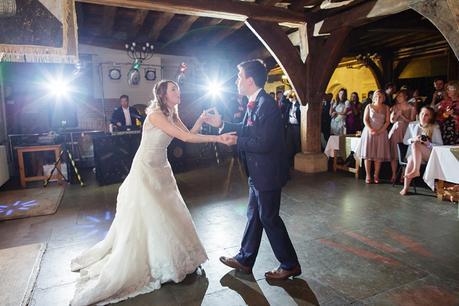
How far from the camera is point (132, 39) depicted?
28.4ft

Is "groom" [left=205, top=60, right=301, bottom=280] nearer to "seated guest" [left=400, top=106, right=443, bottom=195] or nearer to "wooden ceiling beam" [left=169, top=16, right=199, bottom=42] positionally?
"seated guest" [left=400, top=106, right=443, bottom=195]

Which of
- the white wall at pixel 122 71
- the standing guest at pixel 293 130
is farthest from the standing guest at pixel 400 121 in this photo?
the white wall at pixel 122 71

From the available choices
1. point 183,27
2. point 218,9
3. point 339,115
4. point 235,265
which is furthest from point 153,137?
point 339,115

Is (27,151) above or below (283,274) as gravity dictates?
above

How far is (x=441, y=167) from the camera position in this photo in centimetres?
447

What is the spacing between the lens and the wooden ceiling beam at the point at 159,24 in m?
6.52

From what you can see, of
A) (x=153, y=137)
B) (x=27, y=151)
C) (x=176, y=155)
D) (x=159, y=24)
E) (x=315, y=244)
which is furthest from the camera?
(x=176, y=155)

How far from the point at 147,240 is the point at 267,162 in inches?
43.5

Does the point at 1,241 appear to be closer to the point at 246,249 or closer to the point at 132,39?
the point at 246,249

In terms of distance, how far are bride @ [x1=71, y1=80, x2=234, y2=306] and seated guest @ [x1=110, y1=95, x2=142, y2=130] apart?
453cm

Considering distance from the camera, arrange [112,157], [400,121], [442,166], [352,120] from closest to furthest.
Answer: [442,166]
[400,121]
[112,157]
[352,120]

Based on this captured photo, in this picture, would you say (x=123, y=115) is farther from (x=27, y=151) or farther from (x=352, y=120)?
(x=352, y=120)

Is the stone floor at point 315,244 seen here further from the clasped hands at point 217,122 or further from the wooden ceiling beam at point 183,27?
the wooden ceiling beam at point 183,27

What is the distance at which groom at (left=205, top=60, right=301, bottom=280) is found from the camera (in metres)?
2.36
